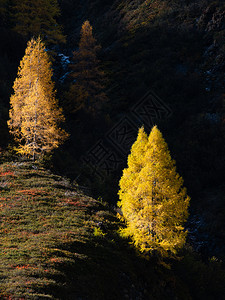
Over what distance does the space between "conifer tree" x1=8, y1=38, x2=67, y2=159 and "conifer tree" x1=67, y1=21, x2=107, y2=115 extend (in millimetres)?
8908

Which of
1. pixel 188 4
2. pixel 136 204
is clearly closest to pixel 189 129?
pixel 136 204

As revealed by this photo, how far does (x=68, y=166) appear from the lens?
25.8 metres

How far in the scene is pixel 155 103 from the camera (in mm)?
36312

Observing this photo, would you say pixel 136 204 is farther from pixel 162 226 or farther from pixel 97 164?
pixel 97 164

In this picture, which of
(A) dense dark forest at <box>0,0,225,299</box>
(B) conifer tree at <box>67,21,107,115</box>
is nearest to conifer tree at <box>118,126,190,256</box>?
(A) dense dark forest at <box>0,0,225,299</box>

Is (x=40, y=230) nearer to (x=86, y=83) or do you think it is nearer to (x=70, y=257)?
(x=70, y=257)

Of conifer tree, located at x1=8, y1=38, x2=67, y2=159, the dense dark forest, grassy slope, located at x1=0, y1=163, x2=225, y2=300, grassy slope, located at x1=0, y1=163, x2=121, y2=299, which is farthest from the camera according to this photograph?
the dense dark forest

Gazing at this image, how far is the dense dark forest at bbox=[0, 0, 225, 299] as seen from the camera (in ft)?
77.7

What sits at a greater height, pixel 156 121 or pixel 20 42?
pixel 20 42

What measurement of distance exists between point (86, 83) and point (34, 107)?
562 inches

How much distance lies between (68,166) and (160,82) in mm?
20031

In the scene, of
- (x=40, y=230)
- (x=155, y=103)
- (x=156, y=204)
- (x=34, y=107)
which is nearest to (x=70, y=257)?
(x=40, y=230)

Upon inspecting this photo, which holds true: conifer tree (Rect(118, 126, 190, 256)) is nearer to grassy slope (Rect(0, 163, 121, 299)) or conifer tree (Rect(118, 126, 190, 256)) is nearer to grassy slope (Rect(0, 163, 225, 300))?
grassy slope (Rect(0, 163, 225, 300))

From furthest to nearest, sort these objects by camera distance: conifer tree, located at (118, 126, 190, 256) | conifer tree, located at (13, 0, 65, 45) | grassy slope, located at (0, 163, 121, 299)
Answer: conifer tree, located at (13, 0, 65, 45) < conifer tree, located at (118, 126, 190, 256) < grassy slope, located at (0, 163, 121, 299)
